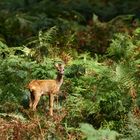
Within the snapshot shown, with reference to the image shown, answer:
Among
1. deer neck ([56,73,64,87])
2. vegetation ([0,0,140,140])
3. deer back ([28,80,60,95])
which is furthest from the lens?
deer neck ([56,73,64,87])

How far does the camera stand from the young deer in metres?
8.02

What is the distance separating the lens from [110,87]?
329 inches

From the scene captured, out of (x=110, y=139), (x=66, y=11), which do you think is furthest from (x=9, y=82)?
(x=66, y=11)

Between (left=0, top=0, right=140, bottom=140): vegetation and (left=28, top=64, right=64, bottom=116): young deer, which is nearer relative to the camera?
(left=0, top=0, right=140, bottom=140): vegetation

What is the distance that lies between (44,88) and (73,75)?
5.07 ft

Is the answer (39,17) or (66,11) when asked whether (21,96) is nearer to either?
(39,17)

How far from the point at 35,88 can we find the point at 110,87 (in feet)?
4.12

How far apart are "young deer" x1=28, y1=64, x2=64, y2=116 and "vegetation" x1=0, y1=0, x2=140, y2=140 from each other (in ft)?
0.61

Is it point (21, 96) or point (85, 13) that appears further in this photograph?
point (85, 13)

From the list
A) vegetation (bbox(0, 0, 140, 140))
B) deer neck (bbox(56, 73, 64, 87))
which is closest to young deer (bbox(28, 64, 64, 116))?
deer neck (bbox(56, 73, 64, 87))

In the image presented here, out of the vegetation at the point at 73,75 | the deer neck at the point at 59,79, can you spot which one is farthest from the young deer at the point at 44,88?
the vegetation at the point at 73,75

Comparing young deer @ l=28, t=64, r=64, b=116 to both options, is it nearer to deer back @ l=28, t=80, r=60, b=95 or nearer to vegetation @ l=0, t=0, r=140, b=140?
deer back @ l=28, t=80, r=60, b=95

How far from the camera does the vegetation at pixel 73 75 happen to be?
7383 mm

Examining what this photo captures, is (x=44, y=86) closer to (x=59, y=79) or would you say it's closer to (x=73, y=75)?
(x=59, y=79)
